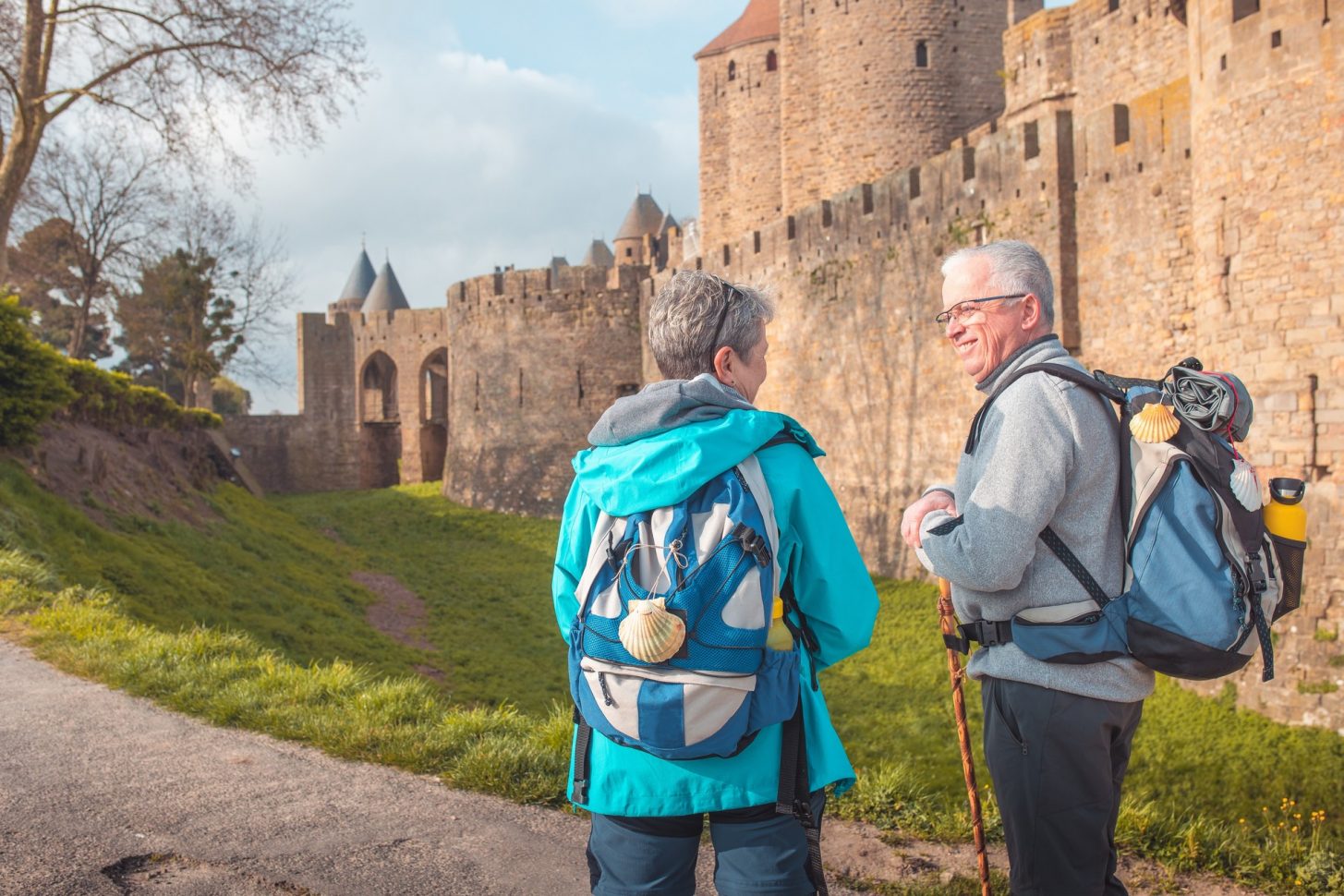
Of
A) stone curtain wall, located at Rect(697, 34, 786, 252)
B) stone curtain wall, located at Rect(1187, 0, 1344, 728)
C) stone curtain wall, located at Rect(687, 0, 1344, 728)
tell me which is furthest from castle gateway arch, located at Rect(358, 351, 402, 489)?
stone curtain wall, located at Rect(1187, 0, 1344, 728)

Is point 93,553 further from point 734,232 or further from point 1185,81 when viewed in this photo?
point 734,232

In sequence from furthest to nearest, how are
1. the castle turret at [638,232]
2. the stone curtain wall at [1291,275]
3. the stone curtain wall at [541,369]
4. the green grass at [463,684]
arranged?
the castle turret at [638,232] → the stone curtain wall at [541,369] → the stone curtain wall at [1291,275] → the green grass at [463,684]

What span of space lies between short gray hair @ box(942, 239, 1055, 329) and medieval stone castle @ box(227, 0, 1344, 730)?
9.51ft

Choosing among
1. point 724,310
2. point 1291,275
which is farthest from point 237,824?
point 1291,275

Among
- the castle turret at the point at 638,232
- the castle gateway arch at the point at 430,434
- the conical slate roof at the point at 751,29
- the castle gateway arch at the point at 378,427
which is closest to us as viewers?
the conical slate roof at the point at 751,29

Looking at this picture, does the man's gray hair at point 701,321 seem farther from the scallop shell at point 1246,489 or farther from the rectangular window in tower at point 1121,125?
the rectangular window in tower at point 1121,125

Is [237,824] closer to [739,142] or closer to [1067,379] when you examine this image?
[1067,379]

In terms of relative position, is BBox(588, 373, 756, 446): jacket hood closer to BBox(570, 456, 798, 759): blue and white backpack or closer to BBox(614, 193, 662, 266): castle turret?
BBox(570, 456, 798, 759): blue and white backpack

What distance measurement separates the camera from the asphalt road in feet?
10.7

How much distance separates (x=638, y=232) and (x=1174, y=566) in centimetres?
4158

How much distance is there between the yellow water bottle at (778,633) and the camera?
90.5 inches

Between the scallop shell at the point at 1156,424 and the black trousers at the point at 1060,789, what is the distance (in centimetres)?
57

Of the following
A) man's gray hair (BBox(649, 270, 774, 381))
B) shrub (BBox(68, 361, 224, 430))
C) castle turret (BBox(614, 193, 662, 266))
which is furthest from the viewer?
castle turret (BBox(614, 193, 662, 266))

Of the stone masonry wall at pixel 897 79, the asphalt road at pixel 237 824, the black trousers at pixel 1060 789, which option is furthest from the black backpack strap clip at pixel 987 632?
the stone masonry wall at pixel 897 79
